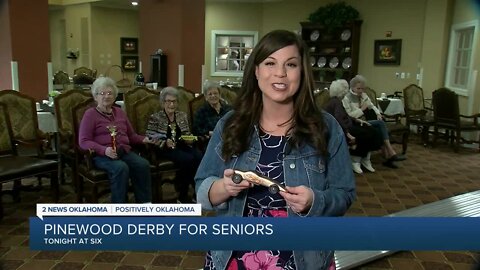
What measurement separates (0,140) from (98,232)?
326cm

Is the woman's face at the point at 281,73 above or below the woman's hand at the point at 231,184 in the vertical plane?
above

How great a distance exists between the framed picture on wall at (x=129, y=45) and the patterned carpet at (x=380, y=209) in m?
8.31

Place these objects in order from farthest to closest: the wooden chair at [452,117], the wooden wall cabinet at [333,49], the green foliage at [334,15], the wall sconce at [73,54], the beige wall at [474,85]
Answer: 1. the wall sconce at [73,54]
2. the wooden wall cabinet at [333,49]
3. the green foliage at [334,15]
4. the beige wall at [474,85]
5. the wooden chair at [452,117]

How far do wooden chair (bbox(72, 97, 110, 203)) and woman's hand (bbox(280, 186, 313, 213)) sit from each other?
8.01ft

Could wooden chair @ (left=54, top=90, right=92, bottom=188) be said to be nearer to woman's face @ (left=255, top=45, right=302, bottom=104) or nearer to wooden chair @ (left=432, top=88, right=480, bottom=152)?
woman's face @ (left=255, top=45, right=302, bottom=104)

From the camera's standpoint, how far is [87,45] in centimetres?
1134

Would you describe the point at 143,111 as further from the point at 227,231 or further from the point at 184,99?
the point at 227,231

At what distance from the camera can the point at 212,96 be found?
3926 millimetres

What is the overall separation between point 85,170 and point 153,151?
21.7 inches

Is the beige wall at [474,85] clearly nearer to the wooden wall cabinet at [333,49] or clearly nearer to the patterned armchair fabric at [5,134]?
the wooden wall cabinet at [333,49]

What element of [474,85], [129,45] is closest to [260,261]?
[474,85]

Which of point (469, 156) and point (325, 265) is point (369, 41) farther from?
point (325, 265)

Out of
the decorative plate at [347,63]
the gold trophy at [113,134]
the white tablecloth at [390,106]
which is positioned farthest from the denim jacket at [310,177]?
the decorative plate at [347,63]

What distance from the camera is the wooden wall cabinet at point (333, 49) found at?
29.6 ft
